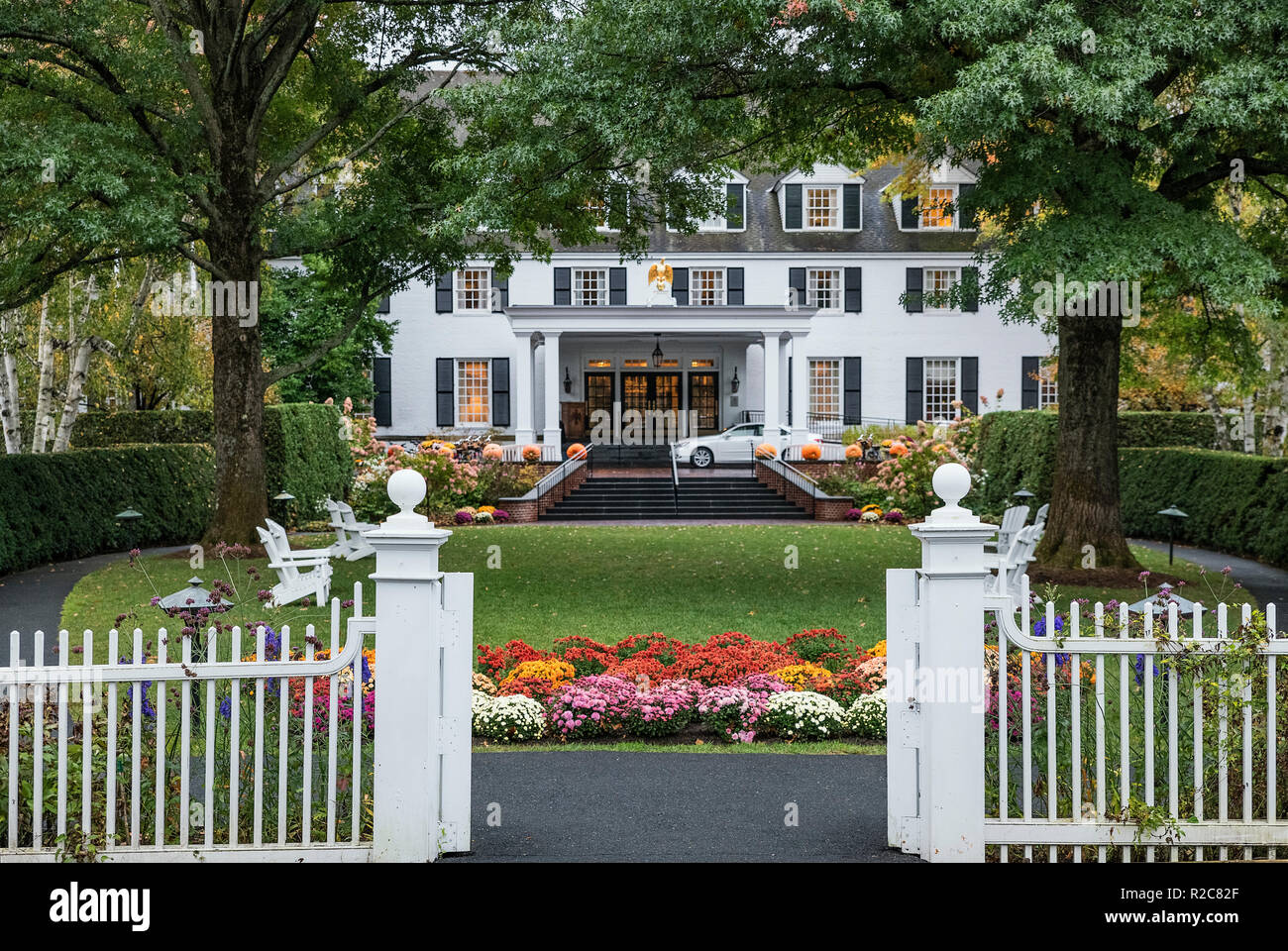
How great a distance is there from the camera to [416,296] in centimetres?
3506

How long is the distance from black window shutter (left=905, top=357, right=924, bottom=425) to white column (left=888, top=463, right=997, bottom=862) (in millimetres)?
32075

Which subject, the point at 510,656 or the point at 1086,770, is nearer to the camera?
the point at 1086,770

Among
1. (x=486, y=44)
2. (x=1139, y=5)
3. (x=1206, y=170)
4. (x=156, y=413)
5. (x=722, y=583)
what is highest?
(x=486, y=44)

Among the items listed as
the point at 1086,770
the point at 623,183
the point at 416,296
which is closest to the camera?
the point at 1086,770

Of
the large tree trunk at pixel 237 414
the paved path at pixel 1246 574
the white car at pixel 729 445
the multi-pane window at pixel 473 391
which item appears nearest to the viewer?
the paved path at pixel 1246 574

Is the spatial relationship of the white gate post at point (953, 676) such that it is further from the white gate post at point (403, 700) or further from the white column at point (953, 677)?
→ the white gate post at point (403, 700)

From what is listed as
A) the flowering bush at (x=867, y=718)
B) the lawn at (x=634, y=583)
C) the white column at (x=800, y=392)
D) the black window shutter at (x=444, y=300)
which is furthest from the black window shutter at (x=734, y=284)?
the flowering bush at (x=867, y=718)

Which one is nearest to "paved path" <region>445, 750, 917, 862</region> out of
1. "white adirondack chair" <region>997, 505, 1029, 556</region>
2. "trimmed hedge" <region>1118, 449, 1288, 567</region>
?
"white adirondack chair" <region>997, 505, 1029, 556</region>

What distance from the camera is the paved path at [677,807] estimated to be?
4863 millimetres

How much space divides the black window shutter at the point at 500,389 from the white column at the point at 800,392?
9095mm

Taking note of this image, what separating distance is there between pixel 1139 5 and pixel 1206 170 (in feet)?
11.8

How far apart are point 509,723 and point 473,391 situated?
28.9 meters
